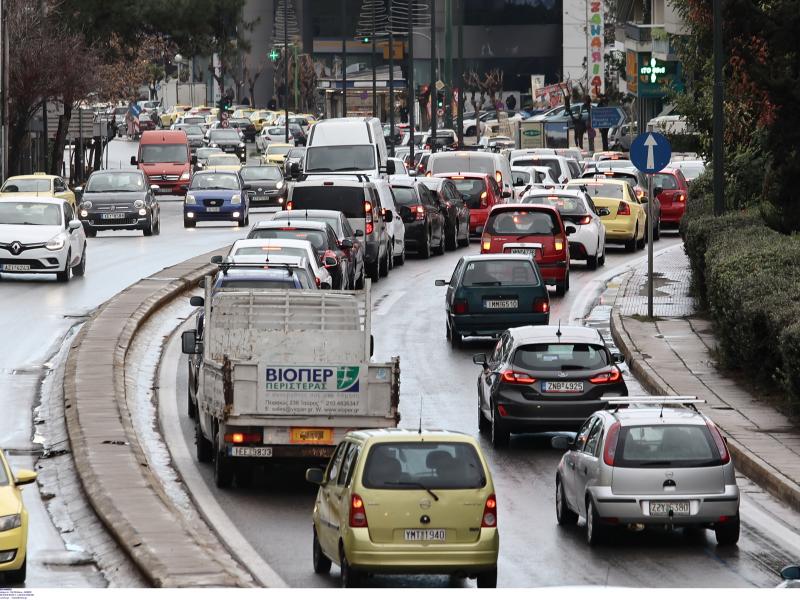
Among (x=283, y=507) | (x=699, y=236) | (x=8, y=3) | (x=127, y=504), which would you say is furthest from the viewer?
(x=8, y=3)

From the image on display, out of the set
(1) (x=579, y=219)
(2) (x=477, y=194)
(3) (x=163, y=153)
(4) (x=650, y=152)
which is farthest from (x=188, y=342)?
(3) (x=163, y=153)

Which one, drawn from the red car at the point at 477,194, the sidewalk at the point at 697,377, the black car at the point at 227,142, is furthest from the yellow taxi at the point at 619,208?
the black car at the point at 227,142

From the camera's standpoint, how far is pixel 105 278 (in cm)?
3969

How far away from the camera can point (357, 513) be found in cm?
1421

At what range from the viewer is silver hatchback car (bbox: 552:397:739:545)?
53.8ft

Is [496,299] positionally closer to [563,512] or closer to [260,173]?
[563,512]

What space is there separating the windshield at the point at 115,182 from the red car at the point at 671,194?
1386cm

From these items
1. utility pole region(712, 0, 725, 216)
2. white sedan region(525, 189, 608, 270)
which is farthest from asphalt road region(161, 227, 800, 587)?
white sedan region(525, 189, 608, 270)

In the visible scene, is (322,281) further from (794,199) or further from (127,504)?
(127,504)

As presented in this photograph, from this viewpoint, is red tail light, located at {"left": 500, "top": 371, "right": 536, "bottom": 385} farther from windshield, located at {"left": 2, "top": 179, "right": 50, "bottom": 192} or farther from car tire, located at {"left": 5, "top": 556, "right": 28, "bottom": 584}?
windshield, located at {"left": 2, "top": 179, "right": 50, "bottom": 192}

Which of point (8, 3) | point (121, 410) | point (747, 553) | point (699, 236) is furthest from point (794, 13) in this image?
point (8, 3)

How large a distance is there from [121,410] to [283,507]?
5152 mm

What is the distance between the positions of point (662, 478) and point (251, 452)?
15.0 feet

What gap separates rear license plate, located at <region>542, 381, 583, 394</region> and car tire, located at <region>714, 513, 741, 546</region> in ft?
17.6
